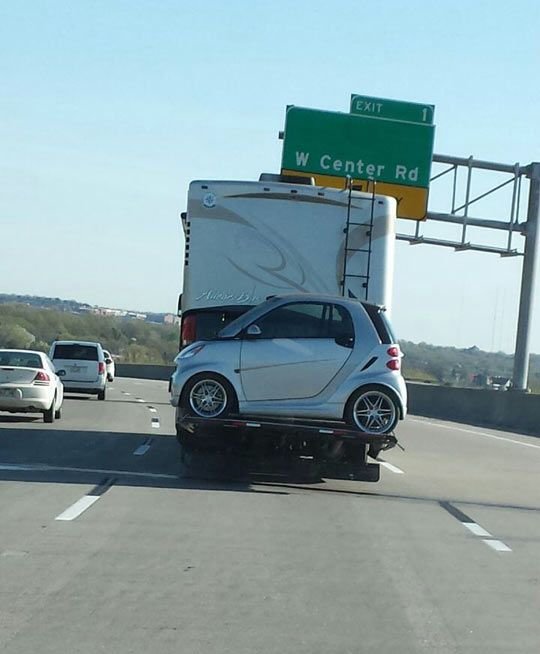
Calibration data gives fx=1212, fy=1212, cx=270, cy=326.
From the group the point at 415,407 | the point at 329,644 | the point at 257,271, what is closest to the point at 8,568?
the point at 329,644

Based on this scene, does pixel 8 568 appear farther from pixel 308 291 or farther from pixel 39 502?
pixel 308 291

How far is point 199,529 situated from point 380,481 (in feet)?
17.3

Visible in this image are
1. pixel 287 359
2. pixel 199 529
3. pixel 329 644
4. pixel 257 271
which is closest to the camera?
pixel 329 644

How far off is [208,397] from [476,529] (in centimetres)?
354

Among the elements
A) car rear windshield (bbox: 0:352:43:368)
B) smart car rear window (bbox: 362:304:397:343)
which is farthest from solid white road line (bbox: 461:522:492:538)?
car rear windshield (bbox: 0:352:43:368)

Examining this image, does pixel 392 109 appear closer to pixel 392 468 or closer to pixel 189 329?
pixel 392 468

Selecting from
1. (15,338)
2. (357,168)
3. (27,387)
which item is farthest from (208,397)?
(15,338)

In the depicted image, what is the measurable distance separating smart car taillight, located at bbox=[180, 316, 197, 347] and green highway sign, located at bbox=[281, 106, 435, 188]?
1739 cm

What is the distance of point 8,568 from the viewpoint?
869 centimetres

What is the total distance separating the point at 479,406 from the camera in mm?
34812

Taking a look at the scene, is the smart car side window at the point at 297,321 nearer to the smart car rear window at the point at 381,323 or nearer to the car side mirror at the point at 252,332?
the car side mirror at the point at 252,332

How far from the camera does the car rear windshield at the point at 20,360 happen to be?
23.6m

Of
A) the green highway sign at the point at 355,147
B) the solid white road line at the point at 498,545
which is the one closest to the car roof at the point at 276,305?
the solid white road line at the point at 498,545

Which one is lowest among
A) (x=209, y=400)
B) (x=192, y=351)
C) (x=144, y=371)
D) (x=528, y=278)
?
(x=144, y=371)
